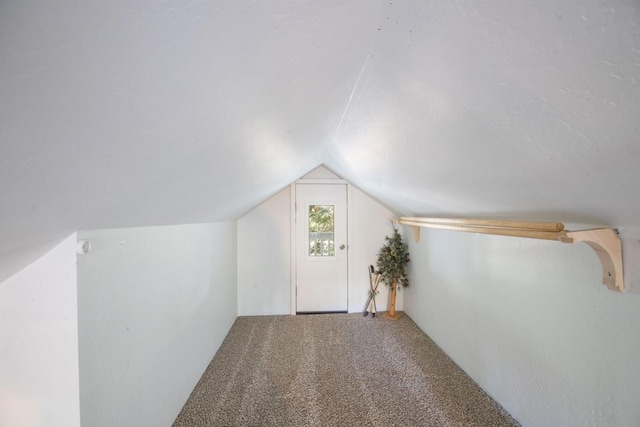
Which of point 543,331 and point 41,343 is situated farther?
point 543,331

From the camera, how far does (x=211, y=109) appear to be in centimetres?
65

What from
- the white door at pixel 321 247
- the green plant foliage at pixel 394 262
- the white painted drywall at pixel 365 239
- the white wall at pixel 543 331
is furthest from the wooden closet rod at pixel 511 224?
the white door at pixel 321 247

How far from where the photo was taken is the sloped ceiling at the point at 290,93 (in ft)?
1.16

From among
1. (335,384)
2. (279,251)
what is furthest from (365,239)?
(335,384)

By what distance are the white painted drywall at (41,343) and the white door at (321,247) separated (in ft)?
8.32

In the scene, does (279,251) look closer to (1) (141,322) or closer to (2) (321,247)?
(2) (321,247)

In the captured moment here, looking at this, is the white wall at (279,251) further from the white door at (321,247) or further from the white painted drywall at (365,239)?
the white door at (321,247)

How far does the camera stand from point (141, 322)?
1.22m

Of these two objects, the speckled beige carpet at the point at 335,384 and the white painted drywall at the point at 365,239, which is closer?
the speckled beige carpet at the point at 335,384

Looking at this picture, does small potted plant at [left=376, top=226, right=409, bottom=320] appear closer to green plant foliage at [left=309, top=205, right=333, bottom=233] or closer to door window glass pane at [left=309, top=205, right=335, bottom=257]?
door window glass pane at [left=309, top=205, right=335, bottom=257]

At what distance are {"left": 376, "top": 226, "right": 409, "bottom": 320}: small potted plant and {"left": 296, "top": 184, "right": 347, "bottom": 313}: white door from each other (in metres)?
0.52

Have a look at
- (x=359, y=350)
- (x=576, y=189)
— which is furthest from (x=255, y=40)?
Answer: (x=359, y=350)

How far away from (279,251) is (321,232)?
24.2 inches

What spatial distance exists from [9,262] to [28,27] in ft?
2.51
